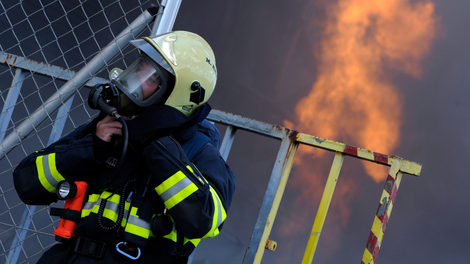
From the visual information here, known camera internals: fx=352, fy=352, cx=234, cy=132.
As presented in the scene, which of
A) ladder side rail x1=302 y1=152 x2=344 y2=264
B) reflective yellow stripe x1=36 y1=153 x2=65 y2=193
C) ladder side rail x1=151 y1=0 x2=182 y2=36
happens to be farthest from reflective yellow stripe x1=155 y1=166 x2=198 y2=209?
ladder side rail x1=302 y1=152 x2=344 y2=264

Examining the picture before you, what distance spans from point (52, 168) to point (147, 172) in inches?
16.4

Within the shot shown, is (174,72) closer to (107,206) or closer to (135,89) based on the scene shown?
(135,89)

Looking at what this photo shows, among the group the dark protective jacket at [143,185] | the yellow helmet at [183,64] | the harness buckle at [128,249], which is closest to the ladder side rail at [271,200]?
the dark protective jacket at [143,185]

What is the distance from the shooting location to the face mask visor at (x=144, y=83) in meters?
1.49

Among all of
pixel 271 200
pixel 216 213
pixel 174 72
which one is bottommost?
pixel 216 213

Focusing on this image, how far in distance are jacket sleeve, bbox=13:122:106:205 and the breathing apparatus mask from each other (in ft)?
0.67

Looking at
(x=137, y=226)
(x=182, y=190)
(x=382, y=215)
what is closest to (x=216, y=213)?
(x=182, y=190)

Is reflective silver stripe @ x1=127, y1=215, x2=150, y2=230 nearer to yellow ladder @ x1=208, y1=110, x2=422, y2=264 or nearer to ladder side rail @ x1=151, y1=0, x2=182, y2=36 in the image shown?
ladder side rail @ x1=151, y1=0, x2=182, y2=36

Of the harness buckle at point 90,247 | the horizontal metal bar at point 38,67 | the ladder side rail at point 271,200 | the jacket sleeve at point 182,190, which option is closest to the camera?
the jacket sleeve at point 182,190

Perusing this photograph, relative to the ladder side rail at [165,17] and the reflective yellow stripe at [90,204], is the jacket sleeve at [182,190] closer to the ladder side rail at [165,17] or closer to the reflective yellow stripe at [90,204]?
the reflective yellow stripe at [90,204]

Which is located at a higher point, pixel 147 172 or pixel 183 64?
pixel 183 64

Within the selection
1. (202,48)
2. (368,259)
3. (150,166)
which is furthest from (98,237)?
(368,259)

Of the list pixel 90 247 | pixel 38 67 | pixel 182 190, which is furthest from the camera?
pixel 38 67

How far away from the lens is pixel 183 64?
5.07 feet
